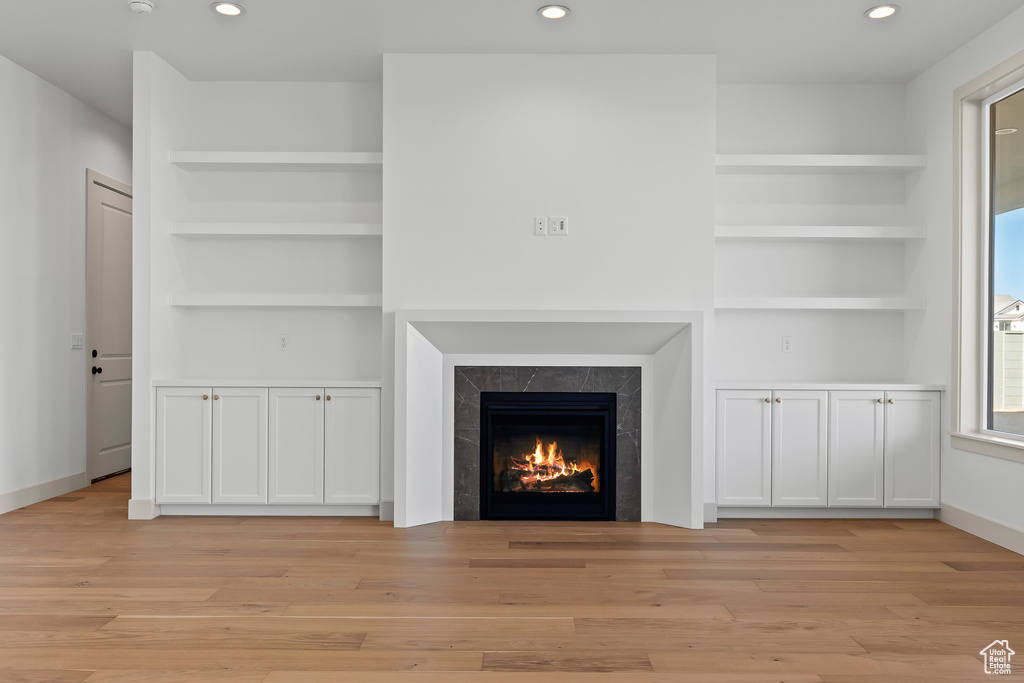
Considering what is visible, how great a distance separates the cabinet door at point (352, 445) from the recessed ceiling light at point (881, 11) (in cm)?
320

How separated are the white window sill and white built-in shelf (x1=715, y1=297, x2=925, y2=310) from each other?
803mm

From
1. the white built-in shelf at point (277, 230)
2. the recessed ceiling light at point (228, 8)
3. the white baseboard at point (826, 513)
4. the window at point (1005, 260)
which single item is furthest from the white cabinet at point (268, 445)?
the window at point (1005, 260)

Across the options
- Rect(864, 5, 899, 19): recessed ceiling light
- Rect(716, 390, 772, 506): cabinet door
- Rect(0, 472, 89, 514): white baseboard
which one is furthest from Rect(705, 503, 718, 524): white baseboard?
Rect(0, 472, 89, 514): white baseboard

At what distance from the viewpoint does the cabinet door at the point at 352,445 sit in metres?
3.99

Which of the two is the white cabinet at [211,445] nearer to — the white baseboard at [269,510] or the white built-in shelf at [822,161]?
the white baseboard at [269,510]

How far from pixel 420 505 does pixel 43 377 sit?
2.61 m

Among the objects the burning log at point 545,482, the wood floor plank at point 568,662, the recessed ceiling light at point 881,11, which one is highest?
the recessed ceiling light at point 881,11

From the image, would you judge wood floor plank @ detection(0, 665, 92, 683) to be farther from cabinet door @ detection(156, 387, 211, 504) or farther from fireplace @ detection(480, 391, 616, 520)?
fireplace @ detection(480, 391, 616, 520)

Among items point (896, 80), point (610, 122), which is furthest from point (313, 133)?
point (896, 80)

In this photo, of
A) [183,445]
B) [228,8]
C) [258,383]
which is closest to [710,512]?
[258,383]

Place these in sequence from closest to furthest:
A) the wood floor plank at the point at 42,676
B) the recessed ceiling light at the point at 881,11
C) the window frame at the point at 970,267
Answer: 1. the wood floor plank at the point at 42,676
2. the recessed ceiling light at the point at 881,11
3. the window frame at the point at 970,267

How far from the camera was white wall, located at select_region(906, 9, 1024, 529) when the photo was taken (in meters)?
3.47

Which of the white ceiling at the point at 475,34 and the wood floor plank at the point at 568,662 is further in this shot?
the white ceiling at the point at 475,34

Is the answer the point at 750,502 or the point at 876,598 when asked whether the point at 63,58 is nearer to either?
the point at 750,502
